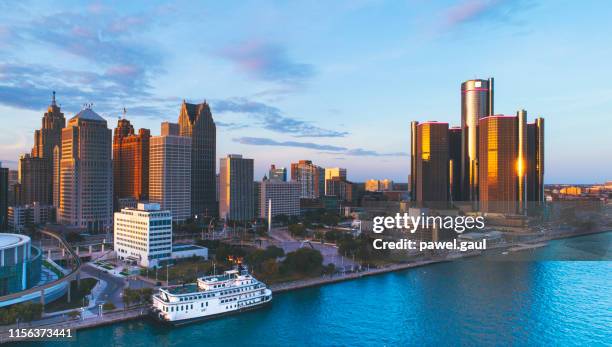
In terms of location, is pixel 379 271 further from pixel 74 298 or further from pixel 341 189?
pixel 341 189

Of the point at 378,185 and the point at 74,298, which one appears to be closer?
the point at 74,298

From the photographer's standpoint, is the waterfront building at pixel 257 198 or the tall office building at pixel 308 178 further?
the tall office building at pixel 308 178

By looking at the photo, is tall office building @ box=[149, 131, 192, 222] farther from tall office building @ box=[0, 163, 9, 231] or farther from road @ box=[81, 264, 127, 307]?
road @ box=[81, 264, 127, 307]

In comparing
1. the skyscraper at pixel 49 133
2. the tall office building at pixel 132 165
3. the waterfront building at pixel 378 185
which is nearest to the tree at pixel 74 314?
the tall office building at pixel 132 165

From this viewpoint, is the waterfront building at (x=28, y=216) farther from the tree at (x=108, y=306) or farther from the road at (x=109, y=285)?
the tree at (x=108, y=306)

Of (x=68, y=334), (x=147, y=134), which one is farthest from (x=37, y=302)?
(x=147, y=134)

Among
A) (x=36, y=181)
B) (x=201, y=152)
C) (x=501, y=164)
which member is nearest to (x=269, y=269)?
(x=201, y=152)

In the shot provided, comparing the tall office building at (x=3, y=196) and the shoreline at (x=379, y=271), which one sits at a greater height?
the tall office building at (x=3, y=196)

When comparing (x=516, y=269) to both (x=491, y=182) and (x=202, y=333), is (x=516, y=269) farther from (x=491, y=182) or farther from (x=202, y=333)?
(x=491, y=182)
